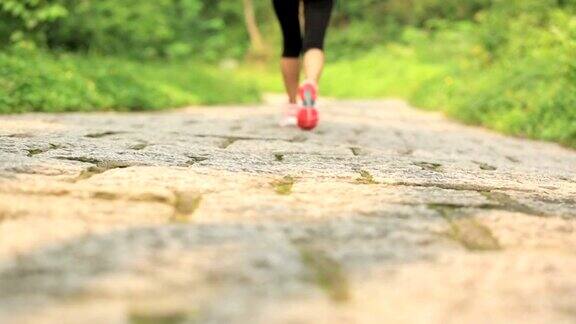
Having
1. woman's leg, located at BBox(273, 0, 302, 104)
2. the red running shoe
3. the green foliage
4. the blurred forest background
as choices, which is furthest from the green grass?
the green foliage

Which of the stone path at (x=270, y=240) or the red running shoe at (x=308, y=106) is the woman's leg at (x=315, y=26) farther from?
the stone path at (x=270, y=240)

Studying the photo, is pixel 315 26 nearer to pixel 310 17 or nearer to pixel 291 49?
pixel 310 17

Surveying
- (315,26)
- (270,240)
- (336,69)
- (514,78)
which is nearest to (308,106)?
(315,26)

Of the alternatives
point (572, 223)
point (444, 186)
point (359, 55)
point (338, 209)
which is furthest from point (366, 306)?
point (359, 55)

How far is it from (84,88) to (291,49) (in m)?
2.26

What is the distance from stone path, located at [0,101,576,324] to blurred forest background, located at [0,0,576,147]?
2.74 metres

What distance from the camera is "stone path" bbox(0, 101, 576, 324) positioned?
110 centimetres

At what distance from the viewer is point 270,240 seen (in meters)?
1.44

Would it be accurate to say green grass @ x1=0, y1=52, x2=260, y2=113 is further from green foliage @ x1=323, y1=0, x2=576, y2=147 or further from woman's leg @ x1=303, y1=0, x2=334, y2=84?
green foliage @ x1=323, y1=0, x2=576, y2=147

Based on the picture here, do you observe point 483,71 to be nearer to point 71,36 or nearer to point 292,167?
point 71,36

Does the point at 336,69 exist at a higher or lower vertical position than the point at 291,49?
lower

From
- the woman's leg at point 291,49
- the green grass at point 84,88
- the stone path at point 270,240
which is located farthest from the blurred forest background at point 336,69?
the stone path at point 270,240

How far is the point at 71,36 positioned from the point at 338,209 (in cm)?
822

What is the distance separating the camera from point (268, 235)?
1478 millimetres
